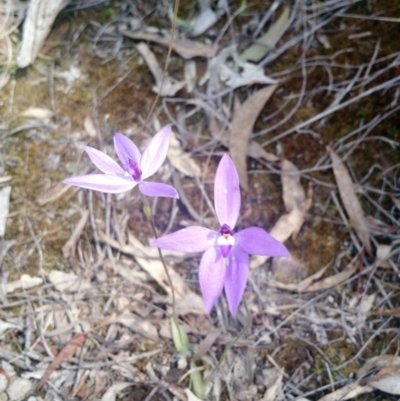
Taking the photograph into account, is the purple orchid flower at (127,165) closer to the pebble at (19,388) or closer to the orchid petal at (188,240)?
the orchid petal at (188,240)

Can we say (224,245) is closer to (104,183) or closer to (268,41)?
(104,183)

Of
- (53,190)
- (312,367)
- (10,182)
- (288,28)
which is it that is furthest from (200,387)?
(288,28)

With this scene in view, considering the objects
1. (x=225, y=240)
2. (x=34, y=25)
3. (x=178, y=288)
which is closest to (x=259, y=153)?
(x=178, y=288)

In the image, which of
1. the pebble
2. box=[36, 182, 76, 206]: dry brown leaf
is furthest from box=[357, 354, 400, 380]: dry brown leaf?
box=[36, 182, 76, 206]: dry brown leaf

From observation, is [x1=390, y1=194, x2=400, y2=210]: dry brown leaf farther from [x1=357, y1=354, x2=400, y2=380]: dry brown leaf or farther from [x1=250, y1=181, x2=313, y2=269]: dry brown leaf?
[x1=357, y1=354, x2=400, y2=380]: dry brown leaf

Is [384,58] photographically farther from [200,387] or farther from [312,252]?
[200,387]

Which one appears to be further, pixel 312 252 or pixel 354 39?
pixel 354 39

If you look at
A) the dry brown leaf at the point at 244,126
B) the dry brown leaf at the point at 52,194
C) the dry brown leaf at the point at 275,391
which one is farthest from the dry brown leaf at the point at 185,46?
the dry brown leaf at the point at 275,391
